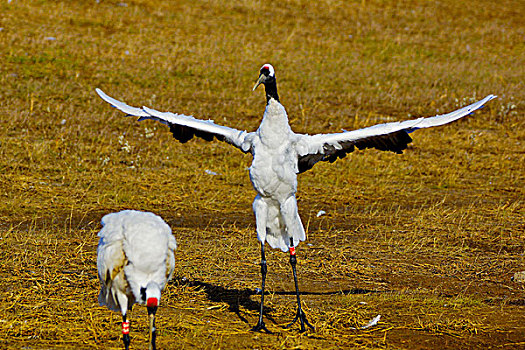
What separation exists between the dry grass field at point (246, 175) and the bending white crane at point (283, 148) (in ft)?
2.52

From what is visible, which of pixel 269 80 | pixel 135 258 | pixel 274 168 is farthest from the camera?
pixel 269 80

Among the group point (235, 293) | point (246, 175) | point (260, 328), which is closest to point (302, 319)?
point (260, 328)

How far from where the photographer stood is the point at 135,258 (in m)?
4.81

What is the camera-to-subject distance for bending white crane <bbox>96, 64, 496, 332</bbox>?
605cm

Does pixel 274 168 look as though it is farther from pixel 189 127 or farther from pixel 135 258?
pixel 135 258

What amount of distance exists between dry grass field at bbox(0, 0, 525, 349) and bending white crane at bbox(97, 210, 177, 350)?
60 cm

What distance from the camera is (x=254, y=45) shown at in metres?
19.9

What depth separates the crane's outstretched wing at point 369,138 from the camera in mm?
6145

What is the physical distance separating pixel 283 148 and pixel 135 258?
1.87 meters

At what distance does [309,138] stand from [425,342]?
2.08m

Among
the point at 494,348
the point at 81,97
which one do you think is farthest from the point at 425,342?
the point at 81,97

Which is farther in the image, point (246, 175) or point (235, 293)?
point (246, 175)

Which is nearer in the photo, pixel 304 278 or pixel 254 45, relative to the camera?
pixel 304 278

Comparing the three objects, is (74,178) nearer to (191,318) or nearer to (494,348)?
(191,318)
